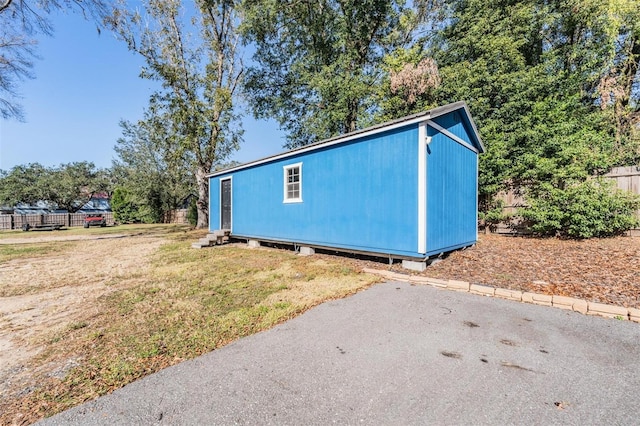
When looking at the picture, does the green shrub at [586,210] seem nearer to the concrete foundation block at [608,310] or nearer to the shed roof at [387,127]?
the shed roof at [387,127]

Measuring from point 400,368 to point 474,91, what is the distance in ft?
39.3

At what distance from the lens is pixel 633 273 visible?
4594mm

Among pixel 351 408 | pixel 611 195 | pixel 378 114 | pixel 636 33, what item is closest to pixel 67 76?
pixel 378 114

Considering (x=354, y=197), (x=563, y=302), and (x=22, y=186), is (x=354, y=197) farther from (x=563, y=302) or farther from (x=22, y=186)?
(x=22, y=186)

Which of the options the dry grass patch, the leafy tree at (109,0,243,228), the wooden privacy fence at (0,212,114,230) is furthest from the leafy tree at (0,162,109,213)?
the dry grass patch

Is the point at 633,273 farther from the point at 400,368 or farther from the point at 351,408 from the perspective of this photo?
the point at 351,408

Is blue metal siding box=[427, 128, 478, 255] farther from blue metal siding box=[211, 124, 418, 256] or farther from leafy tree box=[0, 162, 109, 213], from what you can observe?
leafy tree box=[0, 162, 109, 213]

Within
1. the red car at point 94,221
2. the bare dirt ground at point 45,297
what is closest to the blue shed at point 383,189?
the bare dirt ground at point 45,297

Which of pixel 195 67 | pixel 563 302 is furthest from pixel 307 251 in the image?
pixel 195 67

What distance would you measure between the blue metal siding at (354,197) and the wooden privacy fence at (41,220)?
79.3 feet

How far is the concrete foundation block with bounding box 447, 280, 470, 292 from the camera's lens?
173 inches

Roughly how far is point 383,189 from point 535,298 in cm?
313

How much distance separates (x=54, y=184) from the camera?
1107 inches

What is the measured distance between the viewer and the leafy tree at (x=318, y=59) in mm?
14352
